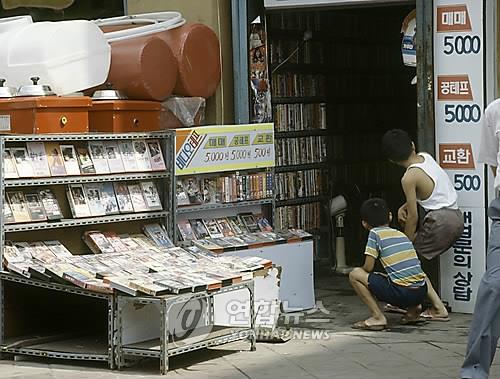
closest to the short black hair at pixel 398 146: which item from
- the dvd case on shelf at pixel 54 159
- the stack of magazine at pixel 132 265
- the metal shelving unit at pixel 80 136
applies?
the stack of magazine at pixel 132 265

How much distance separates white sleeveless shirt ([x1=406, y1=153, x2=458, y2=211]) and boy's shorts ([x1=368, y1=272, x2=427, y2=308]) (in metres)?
0.77

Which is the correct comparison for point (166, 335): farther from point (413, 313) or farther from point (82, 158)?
point (413, 313)

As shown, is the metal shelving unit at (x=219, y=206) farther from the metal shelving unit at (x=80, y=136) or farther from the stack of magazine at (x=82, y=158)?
the metal shelving unit at (x=80, y=136)

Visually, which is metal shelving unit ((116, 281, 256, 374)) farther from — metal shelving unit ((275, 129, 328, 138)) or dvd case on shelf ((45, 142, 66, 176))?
metal shelving unit ((275, 129, 328, 138))

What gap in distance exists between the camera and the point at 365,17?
39.9ft

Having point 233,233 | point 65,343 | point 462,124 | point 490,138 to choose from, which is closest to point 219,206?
point 233,233

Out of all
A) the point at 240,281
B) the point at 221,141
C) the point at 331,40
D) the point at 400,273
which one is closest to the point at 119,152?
the point at 221,141

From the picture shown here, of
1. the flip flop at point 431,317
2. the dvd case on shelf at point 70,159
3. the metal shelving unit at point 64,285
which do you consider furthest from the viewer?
the flip flop at point 431,317

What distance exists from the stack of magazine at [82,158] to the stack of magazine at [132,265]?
0.50 meters

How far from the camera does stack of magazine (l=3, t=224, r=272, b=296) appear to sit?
740 cm

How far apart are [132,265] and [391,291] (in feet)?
6.55

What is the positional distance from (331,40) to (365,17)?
0.67m

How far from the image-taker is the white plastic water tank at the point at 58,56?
28.7ft

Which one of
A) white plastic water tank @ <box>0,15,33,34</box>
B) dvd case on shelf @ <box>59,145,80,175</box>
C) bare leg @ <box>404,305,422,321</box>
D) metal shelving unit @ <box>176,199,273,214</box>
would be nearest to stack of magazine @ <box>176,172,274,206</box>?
metal shelving unit @ <box>176,199,273,214</box>
